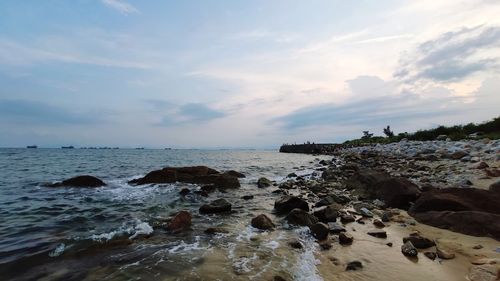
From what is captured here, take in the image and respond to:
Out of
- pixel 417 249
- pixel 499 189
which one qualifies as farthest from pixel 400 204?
pixel 417 249

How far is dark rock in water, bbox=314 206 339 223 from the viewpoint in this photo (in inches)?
375

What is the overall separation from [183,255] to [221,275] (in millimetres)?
1424

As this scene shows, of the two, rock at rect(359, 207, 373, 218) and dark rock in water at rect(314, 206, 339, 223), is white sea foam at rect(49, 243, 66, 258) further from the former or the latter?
rock at rect(359, 207, 373, 218)

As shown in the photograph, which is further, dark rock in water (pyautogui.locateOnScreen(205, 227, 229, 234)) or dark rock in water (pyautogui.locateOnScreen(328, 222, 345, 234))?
dark rock in water (pyautogui.locateOnScreen(205, 227, 229, 234))

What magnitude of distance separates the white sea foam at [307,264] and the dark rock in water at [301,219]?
1.10 meters

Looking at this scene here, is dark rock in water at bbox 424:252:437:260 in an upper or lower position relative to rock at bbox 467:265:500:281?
lower

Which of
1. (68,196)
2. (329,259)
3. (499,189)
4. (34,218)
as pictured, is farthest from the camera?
(68,196)

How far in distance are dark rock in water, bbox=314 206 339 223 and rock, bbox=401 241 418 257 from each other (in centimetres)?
→ 288

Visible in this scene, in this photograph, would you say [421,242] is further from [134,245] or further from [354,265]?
[134,245]

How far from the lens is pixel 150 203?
12.9 meters

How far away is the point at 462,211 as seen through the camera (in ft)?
26.5

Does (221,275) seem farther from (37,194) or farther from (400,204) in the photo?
(37,194)

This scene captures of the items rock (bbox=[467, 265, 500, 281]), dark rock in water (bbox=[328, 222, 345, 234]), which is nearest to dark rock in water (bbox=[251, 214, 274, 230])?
dark rock in water (bbox=[328, 222, 345, 234])

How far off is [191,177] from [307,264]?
14.9 m
